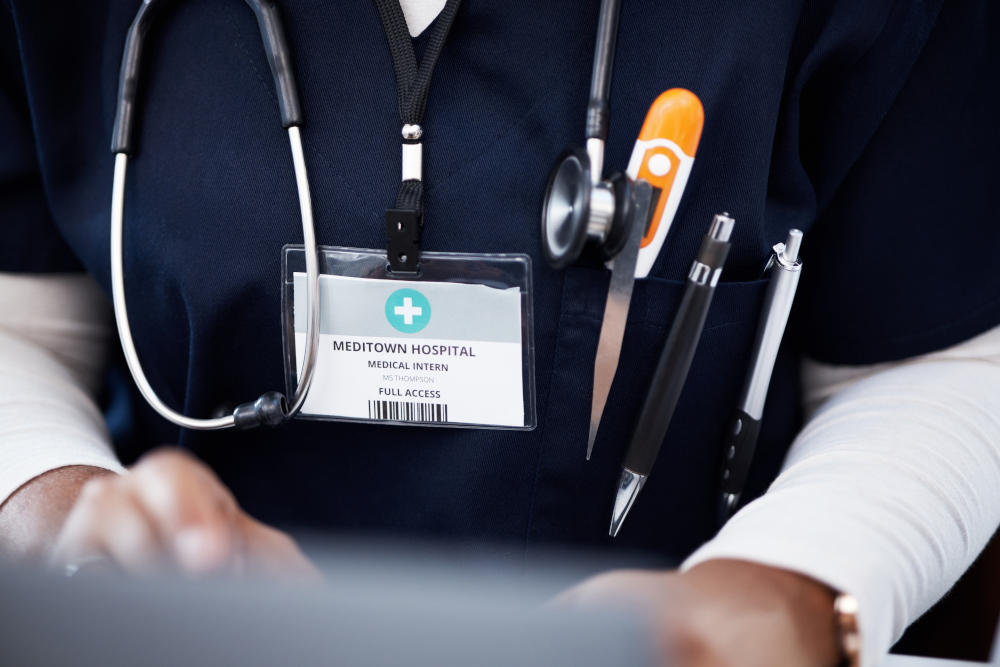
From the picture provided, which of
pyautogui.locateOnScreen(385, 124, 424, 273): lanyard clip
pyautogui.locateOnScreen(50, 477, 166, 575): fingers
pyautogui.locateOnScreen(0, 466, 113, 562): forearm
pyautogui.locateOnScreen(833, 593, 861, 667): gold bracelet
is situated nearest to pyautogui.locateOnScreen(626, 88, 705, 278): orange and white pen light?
pyautogui.locateOnScreen(385, 124, 424, 273): lanyard clip

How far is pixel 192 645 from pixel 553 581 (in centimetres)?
41

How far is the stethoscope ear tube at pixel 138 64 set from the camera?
559mm

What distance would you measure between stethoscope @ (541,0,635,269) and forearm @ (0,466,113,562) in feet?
1.42

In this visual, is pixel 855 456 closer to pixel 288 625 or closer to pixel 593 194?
pixel 593 194

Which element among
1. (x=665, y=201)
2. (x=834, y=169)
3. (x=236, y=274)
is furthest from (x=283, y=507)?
(x=834, y=169)

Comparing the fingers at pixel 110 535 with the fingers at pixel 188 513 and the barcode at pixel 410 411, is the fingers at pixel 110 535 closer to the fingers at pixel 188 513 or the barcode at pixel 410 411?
the fingers at pixel 188 513

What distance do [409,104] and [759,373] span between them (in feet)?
1.23

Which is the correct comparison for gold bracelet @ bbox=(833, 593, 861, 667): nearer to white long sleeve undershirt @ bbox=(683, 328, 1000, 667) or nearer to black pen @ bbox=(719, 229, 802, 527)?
white long sleeve undershirt @ bbox=(683, 328, 1000, 667)

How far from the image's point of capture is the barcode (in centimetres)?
60

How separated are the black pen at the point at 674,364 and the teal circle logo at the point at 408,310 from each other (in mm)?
200

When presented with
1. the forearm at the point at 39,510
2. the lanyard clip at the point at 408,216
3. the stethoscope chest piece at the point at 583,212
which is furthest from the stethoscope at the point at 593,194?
the forearm at the point at 39,510

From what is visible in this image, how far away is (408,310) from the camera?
58cm

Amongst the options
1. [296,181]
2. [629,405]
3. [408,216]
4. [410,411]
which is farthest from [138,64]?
[629,405]

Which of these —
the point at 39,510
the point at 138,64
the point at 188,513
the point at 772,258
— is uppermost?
the point at 138,64
